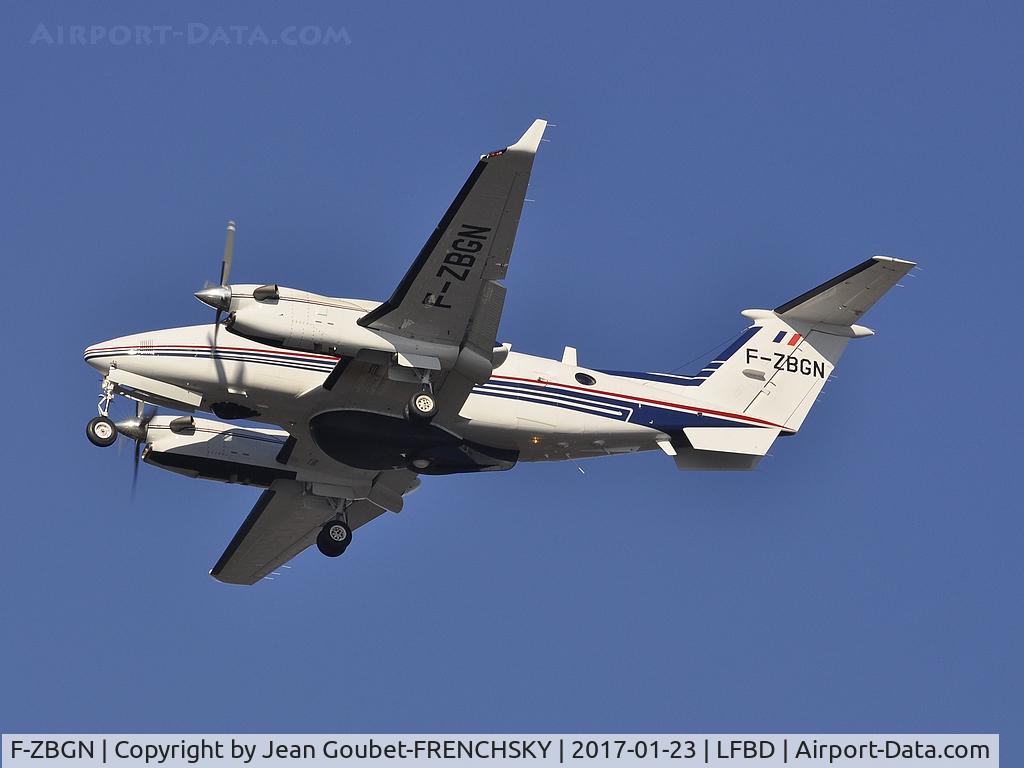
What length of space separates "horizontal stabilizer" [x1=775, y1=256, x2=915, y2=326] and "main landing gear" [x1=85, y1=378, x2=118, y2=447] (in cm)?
1345

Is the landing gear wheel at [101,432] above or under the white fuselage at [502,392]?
under

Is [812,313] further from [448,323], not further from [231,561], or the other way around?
[231,561]

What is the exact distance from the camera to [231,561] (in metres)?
33.5

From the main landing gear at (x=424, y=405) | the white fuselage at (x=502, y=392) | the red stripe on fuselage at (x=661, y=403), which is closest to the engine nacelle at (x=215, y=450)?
the white fuselage at (x=502, y=392)

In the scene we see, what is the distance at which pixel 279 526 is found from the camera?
3278cm

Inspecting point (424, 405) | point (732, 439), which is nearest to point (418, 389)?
point (424, 405)

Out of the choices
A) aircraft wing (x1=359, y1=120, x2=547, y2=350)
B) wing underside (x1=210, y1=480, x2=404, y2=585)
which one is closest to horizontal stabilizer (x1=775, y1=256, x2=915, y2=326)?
aircraft wing (x1=359, y1=120, x2=547, y2=350)

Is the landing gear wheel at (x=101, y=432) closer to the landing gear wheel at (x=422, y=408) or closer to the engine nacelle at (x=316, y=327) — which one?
the engine nacelle at (x=316, y=327)

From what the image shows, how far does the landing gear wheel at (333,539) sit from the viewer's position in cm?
3141

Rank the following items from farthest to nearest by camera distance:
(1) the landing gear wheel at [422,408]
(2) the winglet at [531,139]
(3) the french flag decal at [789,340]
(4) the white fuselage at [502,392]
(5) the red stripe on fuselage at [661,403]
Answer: (3) the french flag decal at [789,340]
(5) the red stripe on fuselage at [661,403]
(4) the white fuselage at [502,392]
(1) the landing gear wheel at [422,408]
(2) the winglet at [531,139]

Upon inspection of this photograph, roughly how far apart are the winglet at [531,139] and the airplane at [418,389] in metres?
0.02

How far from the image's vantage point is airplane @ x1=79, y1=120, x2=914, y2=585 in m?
26.1

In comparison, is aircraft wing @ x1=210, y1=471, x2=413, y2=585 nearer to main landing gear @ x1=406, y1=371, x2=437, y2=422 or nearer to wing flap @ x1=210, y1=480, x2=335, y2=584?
wing flap @ x1=210, y1=480, x2=335, y2=584
